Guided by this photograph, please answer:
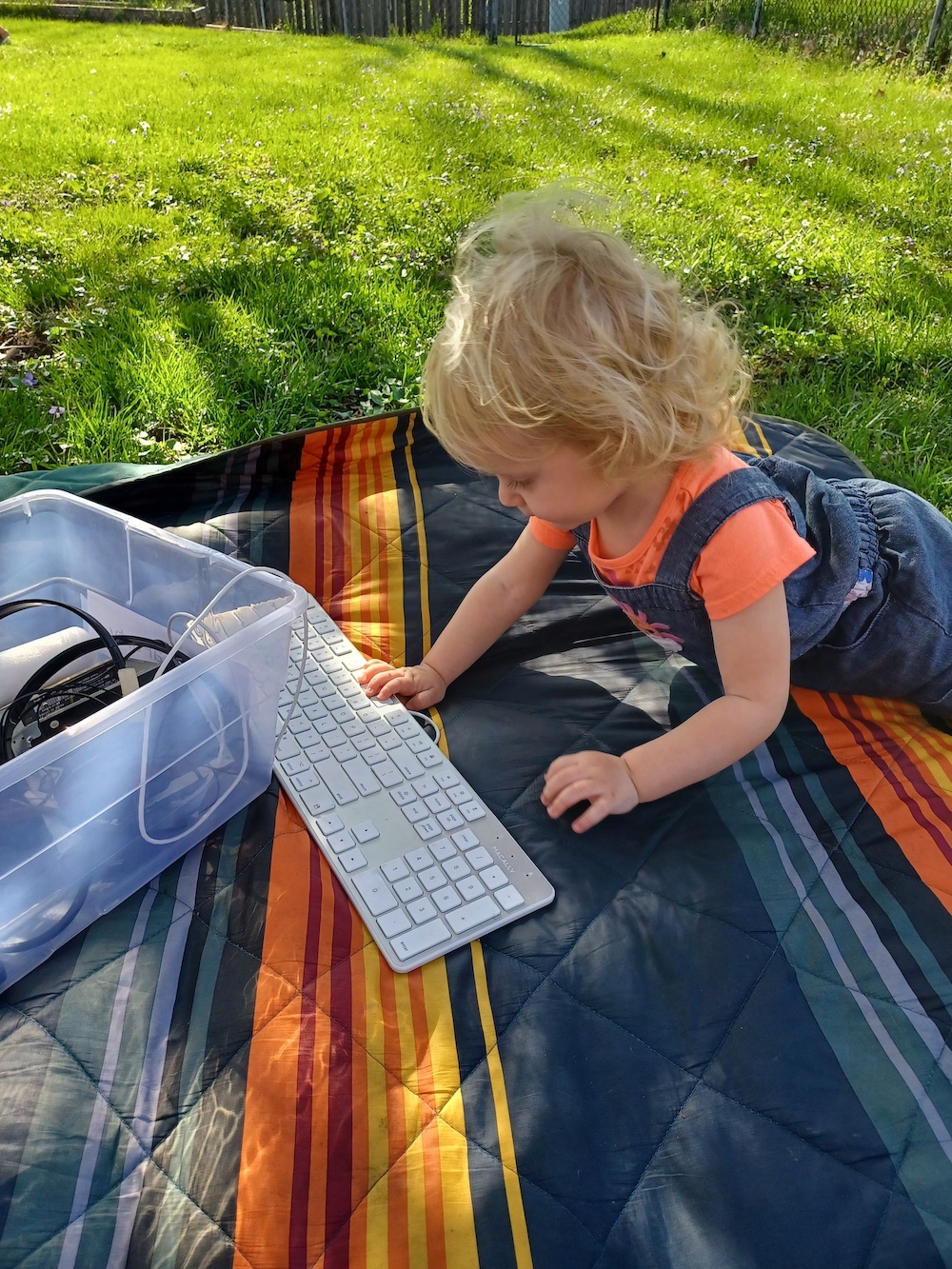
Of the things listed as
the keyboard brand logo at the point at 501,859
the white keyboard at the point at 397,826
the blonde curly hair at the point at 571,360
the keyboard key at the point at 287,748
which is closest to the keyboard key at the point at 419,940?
the white keyboard at the point at 397,826

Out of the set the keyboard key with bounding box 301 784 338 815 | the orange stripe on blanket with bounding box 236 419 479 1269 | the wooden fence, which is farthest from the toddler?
the wooden fence

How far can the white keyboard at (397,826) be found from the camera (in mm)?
1136

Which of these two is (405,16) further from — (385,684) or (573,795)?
(573,795)

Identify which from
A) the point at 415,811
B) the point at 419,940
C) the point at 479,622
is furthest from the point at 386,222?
the point at 419,940

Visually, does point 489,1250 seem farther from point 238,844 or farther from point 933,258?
point 933,258

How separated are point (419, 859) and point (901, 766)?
2.32 ft

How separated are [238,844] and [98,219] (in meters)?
3.05

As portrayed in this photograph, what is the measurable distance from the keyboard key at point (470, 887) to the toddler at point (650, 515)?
16cm

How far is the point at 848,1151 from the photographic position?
947 millimetres

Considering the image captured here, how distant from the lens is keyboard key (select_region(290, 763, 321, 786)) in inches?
50.6

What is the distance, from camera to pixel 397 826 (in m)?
1.25

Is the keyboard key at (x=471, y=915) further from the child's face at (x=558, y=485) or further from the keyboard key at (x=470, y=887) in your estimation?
the child's face at (x=558, y=485)

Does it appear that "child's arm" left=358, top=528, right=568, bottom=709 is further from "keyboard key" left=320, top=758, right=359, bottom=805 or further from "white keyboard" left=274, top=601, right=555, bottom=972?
"keyboard key" left=320, top=758, right=359, bottom=805

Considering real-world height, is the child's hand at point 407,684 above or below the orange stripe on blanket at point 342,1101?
above
